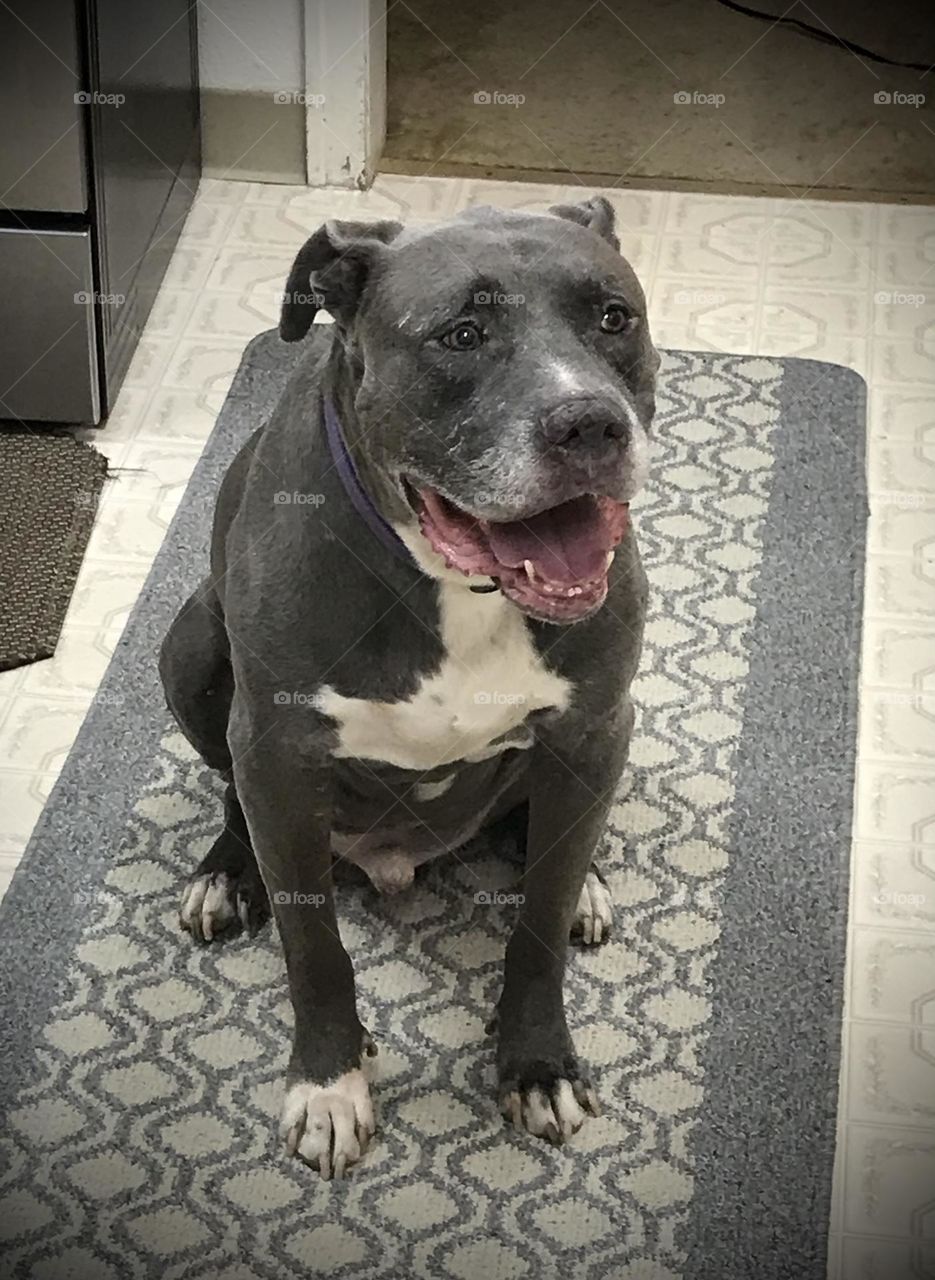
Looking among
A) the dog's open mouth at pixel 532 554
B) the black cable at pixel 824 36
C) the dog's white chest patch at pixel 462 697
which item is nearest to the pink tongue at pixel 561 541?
the dog's open mouth at pixel 532 554

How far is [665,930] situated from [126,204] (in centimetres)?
158

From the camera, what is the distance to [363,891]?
233 centimetres

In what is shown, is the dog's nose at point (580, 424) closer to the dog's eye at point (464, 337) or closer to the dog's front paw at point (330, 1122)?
the dog's eye at point (464, 337)

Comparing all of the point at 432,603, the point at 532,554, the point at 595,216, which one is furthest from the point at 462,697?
the point at 595,216

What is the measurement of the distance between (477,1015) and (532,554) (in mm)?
739

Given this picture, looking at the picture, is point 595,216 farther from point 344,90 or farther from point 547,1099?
point 344,90

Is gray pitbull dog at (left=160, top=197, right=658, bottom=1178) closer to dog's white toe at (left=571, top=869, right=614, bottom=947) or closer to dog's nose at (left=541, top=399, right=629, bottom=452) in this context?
dog's nose at (left=541, top=399, right=629, bottom=452)

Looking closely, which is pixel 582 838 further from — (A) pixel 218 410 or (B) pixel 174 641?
(A) pixel 218 410

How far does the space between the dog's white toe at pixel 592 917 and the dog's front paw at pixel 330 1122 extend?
0.35 metres

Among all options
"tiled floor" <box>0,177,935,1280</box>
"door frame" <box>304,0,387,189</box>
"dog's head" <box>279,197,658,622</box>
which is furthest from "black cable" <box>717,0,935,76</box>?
"dog's head" <box>279,197,658,622</box>

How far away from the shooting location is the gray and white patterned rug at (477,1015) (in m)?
1.96

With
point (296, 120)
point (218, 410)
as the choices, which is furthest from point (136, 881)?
point (296, 120)

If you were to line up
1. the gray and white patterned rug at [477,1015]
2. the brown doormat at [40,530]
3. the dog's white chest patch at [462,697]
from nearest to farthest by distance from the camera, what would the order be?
the dog's white chest patch at [462,697]
the gray and white patterned rug at [477,1015]
the brown doormat at [40,530]

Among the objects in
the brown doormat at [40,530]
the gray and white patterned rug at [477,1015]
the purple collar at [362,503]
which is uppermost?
the purple collar at [362,503]
